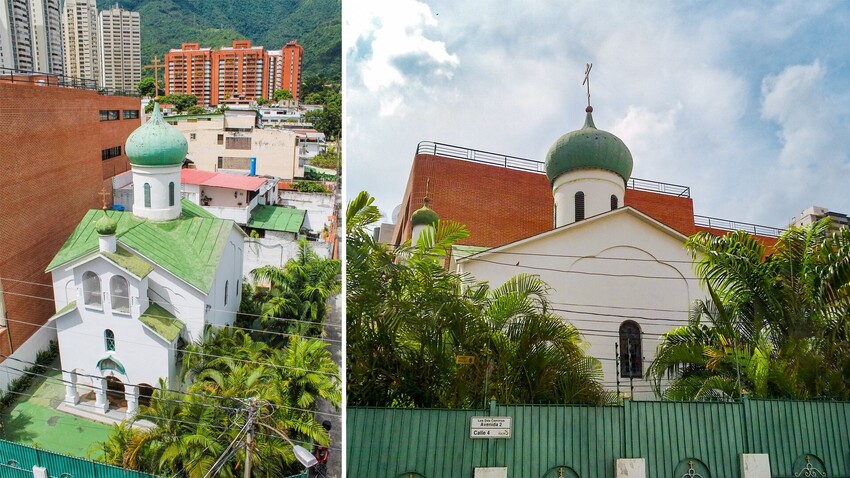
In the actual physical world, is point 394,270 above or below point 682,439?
above

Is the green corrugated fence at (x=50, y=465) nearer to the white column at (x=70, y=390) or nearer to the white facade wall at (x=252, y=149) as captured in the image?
the white column at (x=70, y=390)

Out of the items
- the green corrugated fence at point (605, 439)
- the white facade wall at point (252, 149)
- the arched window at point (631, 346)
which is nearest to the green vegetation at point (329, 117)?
the white facade wall at point (252, 149)

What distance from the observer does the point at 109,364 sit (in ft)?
33.3

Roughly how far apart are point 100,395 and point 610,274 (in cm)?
798

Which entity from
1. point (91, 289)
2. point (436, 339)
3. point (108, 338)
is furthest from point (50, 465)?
point (436, 339)

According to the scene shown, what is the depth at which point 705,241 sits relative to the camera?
9.03 m

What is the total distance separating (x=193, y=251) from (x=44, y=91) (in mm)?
3281

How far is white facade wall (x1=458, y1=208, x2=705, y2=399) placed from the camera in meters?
10.3

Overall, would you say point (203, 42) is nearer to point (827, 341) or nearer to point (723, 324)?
→ point (723, 324)

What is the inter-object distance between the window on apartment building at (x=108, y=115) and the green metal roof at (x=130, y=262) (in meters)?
2.85

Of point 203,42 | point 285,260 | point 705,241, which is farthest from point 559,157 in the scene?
point 203,42

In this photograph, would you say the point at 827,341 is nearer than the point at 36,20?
Yes

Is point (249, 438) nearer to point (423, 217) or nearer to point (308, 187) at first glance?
point (423, 217)

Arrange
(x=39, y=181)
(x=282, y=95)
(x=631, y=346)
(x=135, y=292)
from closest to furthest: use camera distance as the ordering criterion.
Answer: (x=135, y=292) → (x=39, y=181) → (x=631, y=346) → (x=282, y=95)
